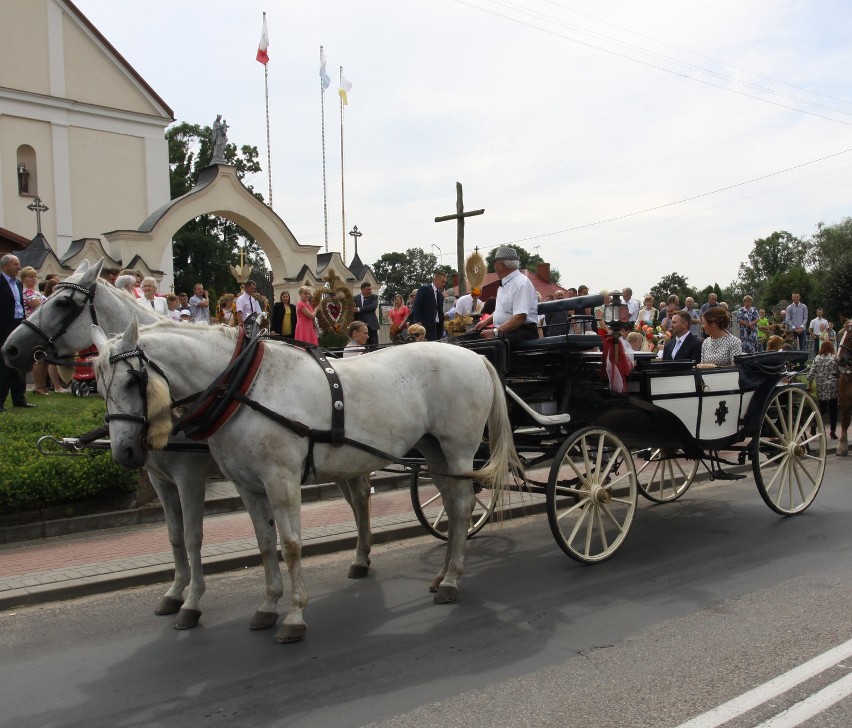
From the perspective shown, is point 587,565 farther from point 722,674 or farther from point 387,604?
point 722,674

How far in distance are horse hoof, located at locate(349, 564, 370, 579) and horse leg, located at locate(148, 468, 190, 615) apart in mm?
1288

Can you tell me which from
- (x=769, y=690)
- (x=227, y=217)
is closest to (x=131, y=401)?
(x=769, y=690)

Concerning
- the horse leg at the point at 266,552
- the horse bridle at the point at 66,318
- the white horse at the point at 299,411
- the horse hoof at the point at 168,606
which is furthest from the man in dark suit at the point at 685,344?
the horse bridle at the point at 66,318

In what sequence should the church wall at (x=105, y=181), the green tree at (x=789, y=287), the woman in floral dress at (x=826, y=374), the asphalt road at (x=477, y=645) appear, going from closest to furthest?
1. the asphalt road at (x=477, y=645)
2. the woman in floral dress at (x=826, y=374)
3. the church wall at (x=105, y=181)
4. the green tree at (x=789, y=287)

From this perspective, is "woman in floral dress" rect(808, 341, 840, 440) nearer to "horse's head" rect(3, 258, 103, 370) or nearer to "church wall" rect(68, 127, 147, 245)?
"horse's head" rect(3, 258, 103, 370)

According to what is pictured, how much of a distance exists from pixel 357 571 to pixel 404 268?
103012 millimetres

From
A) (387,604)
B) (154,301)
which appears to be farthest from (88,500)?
(387,604)

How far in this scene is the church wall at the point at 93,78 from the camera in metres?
32.9

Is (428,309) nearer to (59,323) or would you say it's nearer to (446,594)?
(446,594)

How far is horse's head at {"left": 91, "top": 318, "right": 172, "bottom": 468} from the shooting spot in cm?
466

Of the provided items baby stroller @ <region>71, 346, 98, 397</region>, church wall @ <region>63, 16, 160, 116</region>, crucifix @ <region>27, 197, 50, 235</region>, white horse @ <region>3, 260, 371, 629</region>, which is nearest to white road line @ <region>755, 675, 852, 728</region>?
white horse @ <region>3, 260, 371, 629</region>

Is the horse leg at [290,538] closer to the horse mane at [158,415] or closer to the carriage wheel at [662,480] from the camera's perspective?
the horse mane at [158,415]

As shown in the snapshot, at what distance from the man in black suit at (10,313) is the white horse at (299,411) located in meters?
6.54

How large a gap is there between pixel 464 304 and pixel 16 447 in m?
6.41
